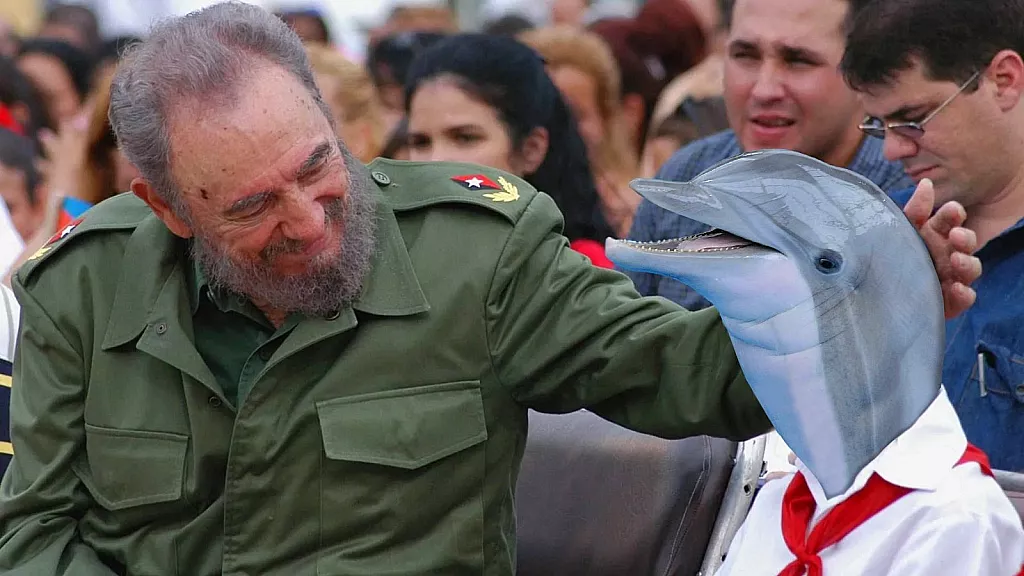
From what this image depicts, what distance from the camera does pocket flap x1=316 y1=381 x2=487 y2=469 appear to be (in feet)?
7.57

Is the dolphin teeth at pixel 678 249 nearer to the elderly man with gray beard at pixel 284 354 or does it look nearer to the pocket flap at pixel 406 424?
the elderly man with gray beard at pixel 284 354

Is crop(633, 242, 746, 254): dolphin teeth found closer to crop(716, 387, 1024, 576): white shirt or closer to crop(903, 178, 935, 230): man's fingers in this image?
crop(903, 178, 935, 230): man's fingers

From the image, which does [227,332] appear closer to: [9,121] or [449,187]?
[449,187]

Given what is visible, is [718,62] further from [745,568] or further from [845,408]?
[845,408]

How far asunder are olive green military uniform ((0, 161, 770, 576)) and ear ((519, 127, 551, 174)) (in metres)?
1.74

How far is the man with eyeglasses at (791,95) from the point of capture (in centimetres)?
359

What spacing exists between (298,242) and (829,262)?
84 centimetres

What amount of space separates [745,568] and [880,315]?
2.15 ft

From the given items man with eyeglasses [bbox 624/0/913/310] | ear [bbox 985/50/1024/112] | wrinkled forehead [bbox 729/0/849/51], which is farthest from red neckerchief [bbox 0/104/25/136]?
ear [bbox 985/50/1024/112]

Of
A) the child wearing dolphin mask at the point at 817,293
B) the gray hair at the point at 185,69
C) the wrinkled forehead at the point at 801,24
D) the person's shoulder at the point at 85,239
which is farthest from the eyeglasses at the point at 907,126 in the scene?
the person's shoulder at the point at 85,239

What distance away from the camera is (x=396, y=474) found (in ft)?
7.65

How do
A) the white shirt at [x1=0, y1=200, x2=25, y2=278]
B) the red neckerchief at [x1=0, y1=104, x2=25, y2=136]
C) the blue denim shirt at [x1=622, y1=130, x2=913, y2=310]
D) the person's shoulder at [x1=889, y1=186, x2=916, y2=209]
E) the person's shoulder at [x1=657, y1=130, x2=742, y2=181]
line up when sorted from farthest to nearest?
the red neckerchief at [x1=0, y1=104, x2=25, y2=136]
the white shirt at [x1=0, y1=200, x2=25, y2=278]
the person's shoulder at [x1=657, y1=130, x2=742, y2=181]
the blue denim shirt at [x1=622, y1=130, x2=913, y2=310]
the person's shoulder at [x1=889, y1=186, x2=916, y2=209]

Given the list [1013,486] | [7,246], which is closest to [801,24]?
[1013,486]

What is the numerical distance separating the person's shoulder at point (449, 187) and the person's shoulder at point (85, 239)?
42 centimetres
